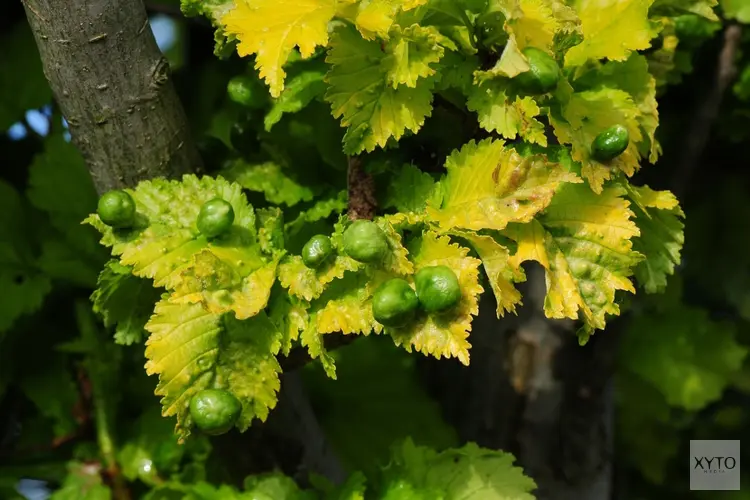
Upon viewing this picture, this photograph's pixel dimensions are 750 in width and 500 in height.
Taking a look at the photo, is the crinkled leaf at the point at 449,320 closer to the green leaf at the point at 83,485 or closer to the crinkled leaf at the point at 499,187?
the crinkled leaf at the point at 499,187

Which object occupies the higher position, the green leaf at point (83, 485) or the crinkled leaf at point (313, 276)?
the crinkled leaf at point (313, 276)

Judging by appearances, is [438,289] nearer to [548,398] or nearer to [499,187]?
[499,187]

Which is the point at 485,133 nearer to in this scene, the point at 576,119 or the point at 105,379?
the point at 576,119

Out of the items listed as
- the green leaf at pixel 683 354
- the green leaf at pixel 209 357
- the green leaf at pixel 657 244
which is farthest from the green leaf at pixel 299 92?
the green leaf at pixel 683 354

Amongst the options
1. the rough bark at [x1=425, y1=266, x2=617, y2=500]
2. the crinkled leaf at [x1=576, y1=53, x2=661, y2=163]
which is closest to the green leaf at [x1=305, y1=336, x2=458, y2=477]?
the rough bark at [x1=425, y1=266, x2=617, y2=500]

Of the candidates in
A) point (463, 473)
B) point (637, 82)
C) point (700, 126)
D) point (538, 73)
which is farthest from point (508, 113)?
point (700, 126)
